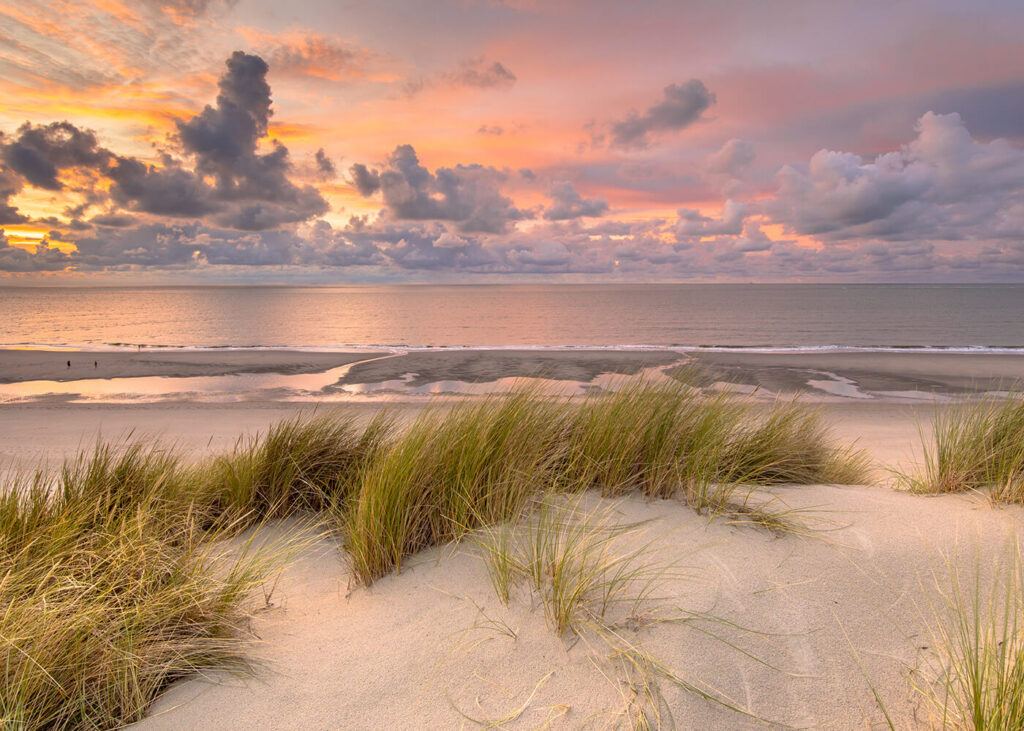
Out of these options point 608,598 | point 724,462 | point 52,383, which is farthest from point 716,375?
point 52,383

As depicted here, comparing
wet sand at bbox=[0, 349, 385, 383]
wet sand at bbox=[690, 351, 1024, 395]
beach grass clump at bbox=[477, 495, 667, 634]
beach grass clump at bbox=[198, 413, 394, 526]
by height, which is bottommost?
wet sand at bbox=[0, 349, 385, 383]

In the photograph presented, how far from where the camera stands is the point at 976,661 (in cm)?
195

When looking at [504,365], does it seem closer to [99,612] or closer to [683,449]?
[683,449]

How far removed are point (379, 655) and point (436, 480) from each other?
1.29 m

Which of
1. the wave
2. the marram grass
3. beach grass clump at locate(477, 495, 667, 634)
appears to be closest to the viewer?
the marram grass

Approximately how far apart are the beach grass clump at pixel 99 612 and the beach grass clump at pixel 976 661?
3.12 metres

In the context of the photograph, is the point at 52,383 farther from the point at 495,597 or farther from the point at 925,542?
Answer: the point at 925,542

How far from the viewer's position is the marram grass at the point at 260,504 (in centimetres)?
243

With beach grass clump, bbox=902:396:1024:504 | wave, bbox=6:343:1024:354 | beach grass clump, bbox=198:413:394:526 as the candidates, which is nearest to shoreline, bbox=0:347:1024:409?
wave, bbox=6:343:1024:354

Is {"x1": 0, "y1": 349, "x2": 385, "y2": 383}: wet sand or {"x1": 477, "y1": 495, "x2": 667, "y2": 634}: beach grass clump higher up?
{"x1": 477, "y1": 495, "x2": 667, "y2": 634}: beach grass clump

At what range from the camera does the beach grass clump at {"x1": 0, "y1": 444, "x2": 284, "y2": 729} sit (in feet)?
7.57

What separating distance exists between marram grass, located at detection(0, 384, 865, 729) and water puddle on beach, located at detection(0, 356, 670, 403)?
842cm

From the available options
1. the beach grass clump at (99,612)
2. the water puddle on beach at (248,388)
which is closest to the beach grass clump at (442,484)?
the beach grass clump at (99,612)

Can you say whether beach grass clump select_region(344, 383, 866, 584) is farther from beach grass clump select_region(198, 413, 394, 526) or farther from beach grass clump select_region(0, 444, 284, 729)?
beach grass clump select_region(0, 444, 284, 729)
